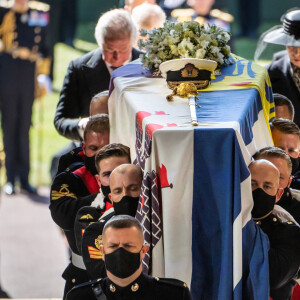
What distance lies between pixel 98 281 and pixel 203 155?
631 mm

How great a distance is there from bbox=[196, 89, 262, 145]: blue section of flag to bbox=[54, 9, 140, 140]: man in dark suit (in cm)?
123

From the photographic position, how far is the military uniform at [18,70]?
9039 mm

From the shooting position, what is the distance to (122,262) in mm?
3570

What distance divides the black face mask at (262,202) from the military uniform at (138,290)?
1.60 ft

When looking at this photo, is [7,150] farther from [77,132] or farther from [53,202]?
[53,202]

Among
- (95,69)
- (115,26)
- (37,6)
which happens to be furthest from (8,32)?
(115,26)

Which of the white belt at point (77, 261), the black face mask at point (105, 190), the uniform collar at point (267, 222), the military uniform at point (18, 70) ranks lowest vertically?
the military uniform at point (18, 70)

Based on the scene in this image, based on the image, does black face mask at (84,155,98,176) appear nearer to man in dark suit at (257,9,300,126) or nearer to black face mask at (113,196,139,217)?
black face mask at (113,196,139,217)

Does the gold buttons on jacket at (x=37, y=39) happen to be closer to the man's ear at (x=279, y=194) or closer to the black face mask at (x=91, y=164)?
the black face mask at (x=91, y=164)

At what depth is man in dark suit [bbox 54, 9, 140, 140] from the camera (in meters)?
5.59

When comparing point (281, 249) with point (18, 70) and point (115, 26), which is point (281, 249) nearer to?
point (115, 26)

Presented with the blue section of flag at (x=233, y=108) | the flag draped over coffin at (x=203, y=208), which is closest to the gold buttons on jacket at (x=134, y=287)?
the flag draped over coffin at (x=203, y=208)

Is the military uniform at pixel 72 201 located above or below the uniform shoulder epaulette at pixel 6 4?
above

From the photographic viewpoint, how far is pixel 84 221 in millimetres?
4246
